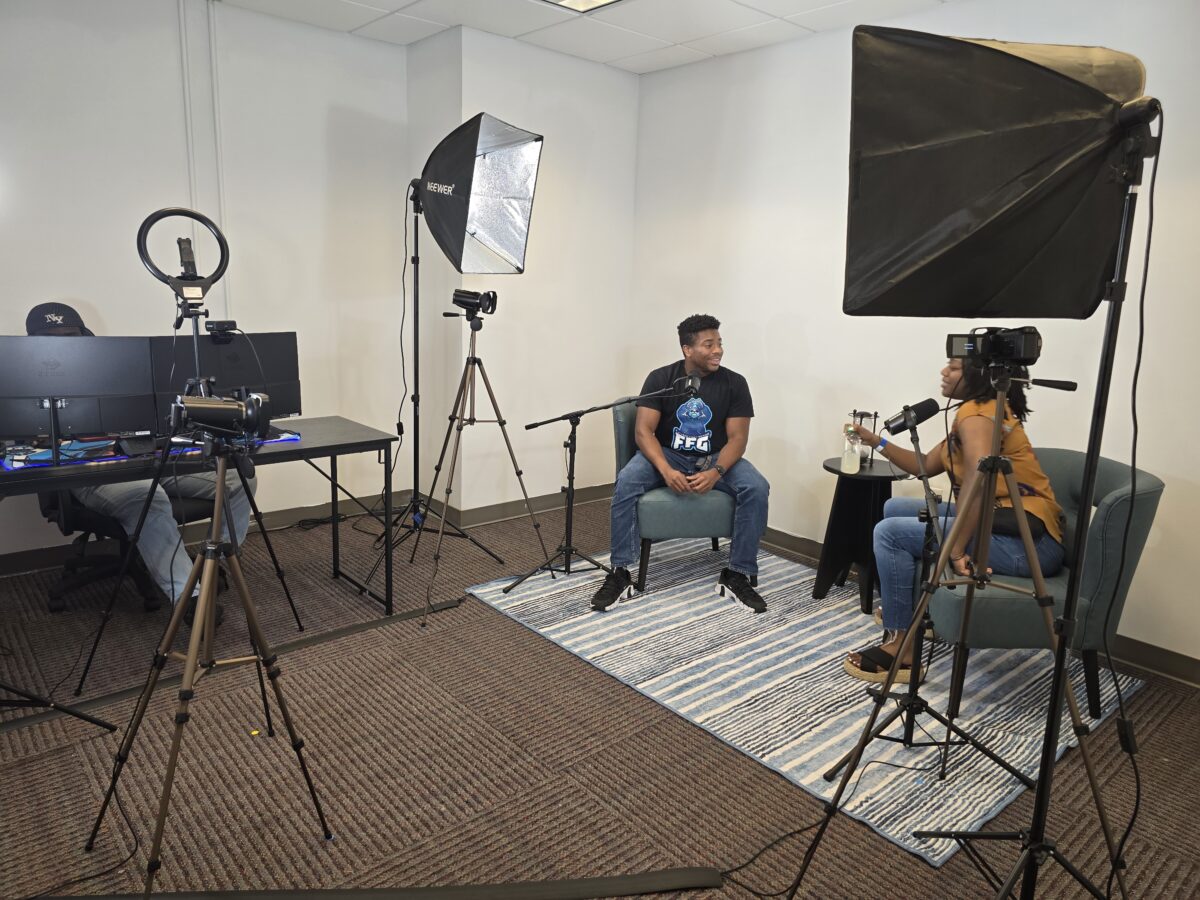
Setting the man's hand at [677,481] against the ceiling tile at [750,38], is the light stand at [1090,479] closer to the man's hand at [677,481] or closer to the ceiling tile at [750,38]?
the man's hand at [677,481]

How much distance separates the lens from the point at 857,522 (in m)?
3.63

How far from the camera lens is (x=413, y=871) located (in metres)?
2.00

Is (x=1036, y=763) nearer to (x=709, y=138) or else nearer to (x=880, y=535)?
(x=880, y=535)

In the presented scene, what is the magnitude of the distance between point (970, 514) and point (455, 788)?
165 centimetres

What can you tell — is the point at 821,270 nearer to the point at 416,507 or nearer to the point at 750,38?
the point at 750,38

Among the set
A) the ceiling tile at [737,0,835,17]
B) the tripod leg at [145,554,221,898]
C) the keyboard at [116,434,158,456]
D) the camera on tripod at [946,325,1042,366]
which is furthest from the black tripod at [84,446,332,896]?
the ceiling tile at [737,0,835,17]

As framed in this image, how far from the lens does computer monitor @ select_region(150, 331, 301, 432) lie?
289cm

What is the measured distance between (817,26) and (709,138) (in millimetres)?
878

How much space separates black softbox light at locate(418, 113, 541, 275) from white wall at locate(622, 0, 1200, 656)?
1.28m

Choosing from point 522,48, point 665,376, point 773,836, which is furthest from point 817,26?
point 773,836

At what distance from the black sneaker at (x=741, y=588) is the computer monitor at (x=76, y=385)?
8.08 ft

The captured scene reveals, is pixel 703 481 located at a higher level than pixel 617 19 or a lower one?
lower

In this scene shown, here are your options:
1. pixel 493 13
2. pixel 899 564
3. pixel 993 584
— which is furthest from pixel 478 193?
pixel 993 584

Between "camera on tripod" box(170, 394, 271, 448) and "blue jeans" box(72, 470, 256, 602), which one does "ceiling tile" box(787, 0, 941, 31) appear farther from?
"blue jeans" box(72, 470, 256, 602)
